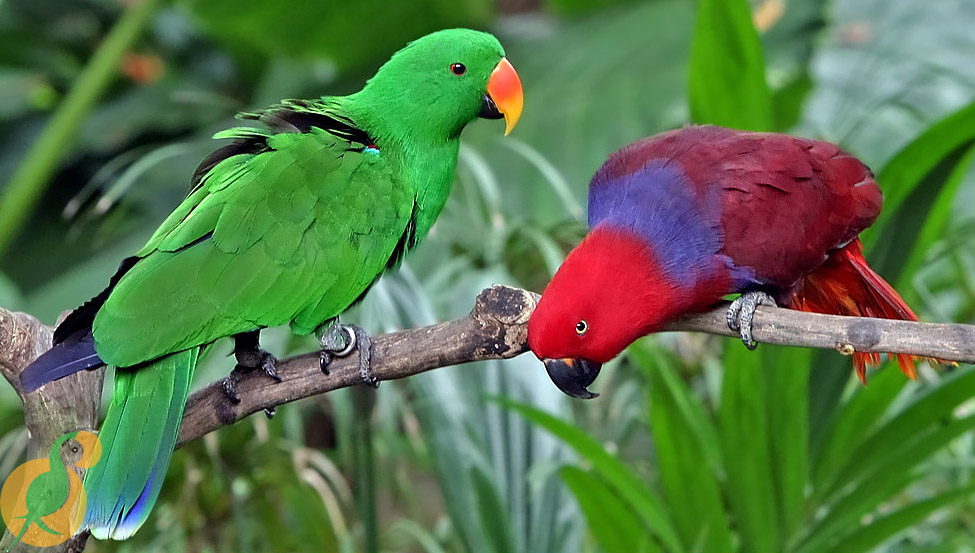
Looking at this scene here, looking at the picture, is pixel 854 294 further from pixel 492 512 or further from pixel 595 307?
pixel 492 512

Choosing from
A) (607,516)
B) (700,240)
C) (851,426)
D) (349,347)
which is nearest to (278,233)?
(349,347)

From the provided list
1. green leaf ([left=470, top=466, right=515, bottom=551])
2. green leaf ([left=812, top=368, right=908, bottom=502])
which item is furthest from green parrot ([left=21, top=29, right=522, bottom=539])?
green leaf ([left=812, top=368, right=908, bottom=502])

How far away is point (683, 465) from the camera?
120cm

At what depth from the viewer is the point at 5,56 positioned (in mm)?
2619

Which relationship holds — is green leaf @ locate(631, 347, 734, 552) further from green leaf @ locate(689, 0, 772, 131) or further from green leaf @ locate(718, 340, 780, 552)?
green leaf @ locate(689, 0, 772, 131)

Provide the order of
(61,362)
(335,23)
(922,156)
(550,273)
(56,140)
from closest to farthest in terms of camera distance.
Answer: (61,362)
(922,156)
(550,273)
(56,140)
(335,23)

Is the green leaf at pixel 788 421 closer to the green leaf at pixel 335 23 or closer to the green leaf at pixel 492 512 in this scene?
the green leaf at pixel 492 512

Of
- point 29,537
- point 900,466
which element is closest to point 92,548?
point 29,537

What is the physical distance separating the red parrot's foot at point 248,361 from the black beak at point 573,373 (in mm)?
288

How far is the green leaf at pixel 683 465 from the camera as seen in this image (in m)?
1.18

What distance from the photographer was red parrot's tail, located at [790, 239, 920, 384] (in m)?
1.11

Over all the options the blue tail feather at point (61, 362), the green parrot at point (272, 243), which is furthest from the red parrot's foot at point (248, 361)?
the blue tail feather at point (61, 362)

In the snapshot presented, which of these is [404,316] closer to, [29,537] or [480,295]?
[480,295]

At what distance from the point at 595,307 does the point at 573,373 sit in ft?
0.25
